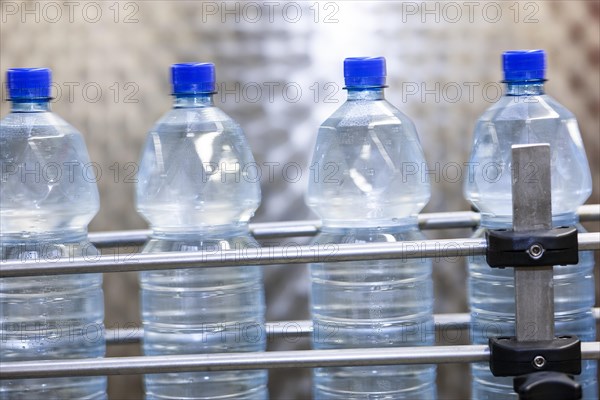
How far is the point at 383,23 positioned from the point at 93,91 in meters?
0.45

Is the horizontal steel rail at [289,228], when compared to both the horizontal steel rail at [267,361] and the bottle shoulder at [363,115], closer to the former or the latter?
the bottle shoulder at [363,115]

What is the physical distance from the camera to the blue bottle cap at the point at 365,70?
3.57ft

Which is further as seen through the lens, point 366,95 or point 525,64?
point 366,95

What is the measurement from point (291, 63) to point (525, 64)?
396mm

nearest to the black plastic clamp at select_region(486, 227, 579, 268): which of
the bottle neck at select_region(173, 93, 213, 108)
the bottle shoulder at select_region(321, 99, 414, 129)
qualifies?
the bottle shoulder at select_region(321, 99, 414, 129)

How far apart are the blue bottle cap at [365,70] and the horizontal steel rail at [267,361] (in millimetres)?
334

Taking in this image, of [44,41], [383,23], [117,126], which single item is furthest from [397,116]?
[44,41]

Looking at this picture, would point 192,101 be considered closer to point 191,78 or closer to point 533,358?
point 191,78

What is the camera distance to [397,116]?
1234 millimetres

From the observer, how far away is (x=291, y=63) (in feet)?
4.43

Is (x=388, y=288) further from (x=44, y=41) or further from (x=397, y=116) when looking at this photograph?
(x=44, y=41)

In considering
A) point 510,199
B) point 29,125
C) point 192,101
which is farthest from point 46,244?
point 510,199

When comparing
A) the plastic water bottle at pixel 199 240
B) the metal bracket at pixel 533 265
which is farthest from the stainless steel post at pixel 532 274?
the plastic water bottle at pixel 199 240

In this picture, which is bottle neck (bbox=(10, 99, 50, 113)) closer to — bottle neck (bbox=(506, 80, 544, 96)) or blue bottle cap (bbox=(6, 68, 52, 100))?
blue bottle cap (bbox=(6, 68, 52, 100))
